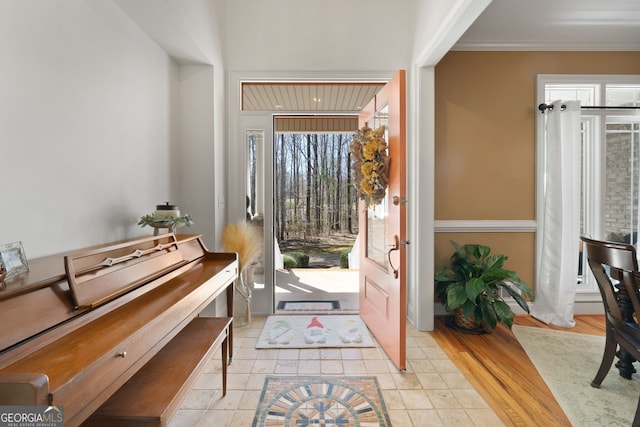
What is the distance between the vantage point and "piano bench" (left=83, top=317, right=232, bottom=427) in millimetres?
1059

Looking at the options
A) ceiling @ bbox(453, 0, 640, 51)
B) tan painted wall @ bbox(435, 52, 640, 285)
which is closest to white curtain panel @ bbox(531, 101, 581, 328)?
tan painted wall @ bbox(435, 52, 640, 285)

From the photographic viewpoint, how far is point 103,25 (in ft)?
5.78

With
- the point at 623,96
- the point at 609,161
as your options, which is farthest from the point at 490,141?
the point at 623,96

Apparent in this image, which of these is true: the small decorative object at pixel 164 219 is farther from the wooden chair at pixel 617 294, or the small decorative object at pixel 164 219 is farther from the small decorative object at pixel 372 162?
the wooden chair at pixel 617 294

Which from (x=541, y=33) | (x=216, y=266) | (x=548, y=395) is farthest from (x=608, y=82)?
(x=216, y=266)

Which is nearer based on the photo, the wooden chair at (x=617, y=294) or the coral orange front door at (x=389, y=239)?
the wooden chair at (x=617, y=294)

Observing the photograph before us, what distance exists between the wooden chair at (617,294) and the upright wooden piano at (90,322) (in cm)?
223

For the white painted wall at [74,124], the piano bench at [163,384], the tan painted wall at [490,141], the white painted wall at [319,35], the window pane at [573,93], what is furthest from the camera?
the window pane at [573,93]

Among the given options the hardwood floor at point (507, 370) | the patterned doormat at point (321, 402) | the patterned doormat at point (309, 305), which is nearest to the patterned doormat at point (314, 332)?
the patterned doormat at point (309, 305)

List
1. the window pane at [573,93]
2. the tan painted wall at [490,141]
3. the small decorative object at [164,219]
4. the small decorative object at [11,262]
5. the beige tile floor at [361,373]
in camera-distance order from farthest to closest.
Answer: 1. the window pane at [573,93]
2. the tan painted wall at [490,141]
3. the small decorative object at [164,219]
4. the beige tile floor at [361,373]
5. the small decorative object at [11,262]

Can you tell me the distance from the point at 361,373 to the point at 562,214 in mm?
2485

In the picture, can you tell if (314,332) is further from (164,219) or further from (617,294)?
(617,294)

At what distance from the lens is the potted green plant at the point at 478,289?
2.50 metres

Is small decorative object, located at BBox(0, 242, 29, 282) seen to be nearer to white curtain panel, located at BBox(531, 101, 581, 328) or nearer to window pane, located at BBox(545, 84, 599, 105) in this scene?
white curtain panel, located at BBox(531, 101, 581, 328)
